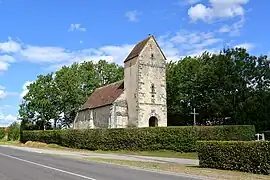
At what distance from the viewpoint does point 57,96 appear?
73.7m

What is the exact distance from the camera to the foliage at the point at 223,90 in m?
54.1

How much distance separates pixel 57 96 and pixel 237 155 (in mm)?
58769

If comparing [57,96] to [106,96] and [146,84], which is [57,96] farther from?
[146,84]

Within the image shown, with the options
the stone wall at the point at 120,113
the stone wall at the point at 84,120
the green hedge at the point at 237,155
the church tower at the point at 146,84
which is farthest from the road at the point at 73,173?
the stone wall at the point at 84,120

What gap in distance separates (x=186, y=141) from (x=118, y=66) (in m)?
47.8

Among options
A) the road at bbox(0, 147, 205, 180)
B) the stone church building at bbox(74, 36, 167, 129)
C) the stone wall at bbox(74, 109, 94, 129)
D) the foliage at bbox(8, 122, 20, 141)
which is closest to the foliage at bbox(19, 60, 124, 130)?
the foliage at bbox(8, 122, 20, 141)

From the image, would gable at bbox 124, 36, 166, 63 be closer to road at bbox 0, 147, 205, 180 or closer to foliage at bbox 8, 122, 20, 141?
road at bbox 0, 147, 205, 180

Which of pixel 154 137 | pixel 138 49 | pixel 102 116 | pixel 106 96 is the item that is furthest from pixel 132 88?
pixel 154 137

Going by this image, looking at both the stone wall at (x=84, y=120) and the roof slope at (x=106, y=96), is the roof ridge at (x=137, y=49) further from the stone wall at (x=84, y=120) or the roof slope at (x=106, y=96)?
the stone wall at (x=84, y=120)

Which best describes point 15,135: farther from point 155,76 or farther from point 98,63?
point 155,76

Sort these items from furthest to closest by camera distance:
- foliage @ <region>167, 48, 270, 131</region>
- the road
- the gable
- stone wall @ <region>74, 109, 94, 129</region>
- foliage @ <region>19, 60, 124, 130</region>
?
foliage @ <region>19, 60, 124, 130</region> → stone wall @ <region>74, 109, 94, 129</region> → foliage @ <region>167, 48, 270, 131</region> → the gable → the road

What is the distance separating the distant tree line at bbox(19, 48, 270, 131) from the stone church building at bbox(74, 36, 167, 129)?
1147 centimetres

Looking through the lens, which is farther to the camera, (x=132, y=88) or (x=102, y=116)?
(x=102, y=116)

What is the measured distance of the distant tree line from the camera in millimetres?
55812
